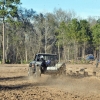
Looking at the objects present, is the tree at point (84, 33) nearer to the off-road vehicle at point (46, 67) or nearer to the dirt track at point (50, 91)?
the off-road vehicle at point (46, 67)

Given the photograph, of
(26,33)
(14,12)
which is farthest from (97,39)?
(26,33)

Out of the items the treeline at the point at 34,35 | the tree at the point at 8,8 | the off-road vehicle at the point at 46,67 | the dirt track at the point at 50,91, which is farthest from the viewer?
the treeline at the point at 34,35

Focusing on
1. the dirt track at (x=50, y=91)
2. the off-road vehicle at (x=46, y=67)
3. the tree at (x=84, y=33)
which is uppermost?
the tree at (x=84, y=33)

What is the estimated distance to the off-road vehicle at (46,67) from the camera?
21062 millimetres

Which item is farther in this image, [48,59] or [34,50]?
[34,50]

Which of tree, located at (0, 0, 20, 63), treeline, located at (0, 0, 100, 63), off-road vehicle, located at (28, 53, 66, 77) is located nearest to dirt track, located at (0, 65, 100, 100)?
off-road vehicle, located at (28, 53, 66, 77)

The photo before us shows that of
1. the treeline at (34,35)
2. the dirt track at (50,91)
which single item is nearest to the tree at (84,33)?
the treeline at (34,35)

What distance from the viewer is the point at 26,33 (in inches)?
3263

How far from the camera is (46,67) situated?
840 inches

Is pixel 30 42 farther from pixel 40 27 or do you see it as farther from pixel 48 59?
pixel 48 59

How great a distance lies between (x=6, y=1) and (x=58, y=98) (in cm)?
4882

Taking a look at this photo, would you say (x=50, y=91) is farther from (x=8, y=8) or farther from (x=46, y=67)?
(x=8, y=8)

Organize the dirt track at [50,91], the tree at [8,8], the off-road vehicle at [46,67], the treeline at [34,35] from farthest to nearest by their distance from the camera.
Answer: the treeline at [34,35] < the tree at [8,8] < the off-road vehicle at [46,67] < the dirt track at [50,91]

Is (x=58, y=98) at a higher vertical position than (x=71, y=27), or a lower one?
lower
